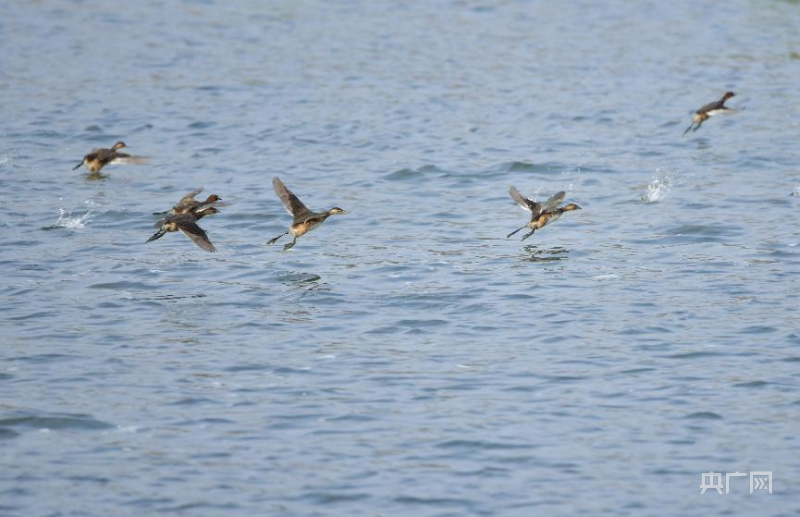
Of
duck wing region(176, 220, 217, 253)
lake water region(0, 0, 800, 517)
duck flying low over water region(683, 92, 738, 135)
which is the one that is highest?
duck flying low over water region(683, 92, 738, 135)

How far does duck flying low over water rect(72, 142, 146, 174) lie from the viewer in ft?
67.0

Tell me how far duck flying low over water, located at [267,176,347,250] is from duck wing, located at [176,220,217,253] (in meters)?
1.19

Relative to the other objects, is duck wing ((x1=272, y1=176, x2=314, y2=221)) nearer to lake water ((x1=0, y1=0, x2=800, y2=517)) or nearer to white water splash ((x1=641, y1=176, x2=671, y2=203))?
lake water ((x1=0, y1=0, x2=800, y2=517))

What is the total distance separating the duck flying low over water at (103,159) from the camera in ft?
67.0

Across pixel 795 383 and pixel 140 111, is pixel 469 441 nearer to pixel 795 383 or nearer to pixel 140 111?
pixel 795 383

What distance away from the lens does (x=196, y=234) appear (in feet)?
49.2

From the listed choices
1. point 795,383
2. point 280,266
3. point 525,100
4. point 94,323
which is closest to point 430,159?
point 525,100

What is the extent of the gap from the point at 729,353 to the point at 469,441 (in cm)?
330

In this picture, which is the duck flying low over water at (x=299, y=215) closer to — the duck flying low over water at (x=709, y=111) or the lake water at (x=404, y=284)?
the lake water at (x=404, y=284)

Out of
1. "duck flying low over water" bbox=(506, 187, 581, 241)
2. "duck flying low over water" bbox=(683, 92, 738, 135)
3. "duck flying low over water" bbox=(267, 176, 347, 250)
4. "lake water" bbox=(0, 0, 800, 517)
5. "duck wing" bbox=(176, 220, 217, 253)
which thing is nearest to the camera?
"lake water" bbox=(0, 0, 800, 517)

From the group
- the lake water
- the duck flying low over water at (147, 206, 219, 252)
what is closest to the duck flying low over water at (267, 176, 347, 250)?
the lake water

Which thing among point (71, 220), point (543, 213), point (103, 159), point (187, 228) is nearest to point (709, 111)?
point (543, 213)

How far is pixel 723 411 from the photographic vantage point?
11.3 metres

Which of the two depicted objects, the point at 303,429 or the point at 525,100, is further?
the point at 525,100
